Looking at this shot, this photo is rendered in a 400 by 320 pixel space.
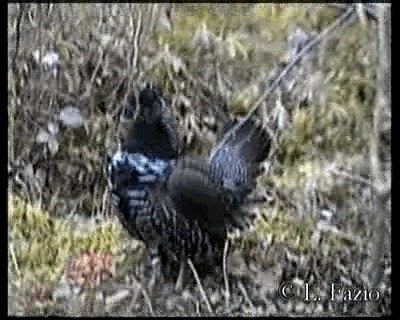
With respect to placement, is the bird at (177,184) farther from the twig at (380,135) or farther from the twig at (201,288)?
the twig at (380,135)

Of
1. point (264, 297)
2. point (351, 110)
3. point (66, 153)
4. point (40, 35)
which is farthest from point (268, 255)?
point (40, 35)

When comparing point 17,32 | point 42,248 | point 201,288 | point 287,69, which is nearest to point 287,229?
point 201,288

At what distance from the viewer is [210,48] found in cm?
134

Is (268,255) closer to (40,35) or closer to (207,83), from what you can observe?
(207,83)

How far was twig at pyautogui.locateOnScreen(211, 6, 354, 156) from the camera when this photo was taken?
4.34 feet

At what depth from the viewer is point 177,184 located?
1319 millimetres

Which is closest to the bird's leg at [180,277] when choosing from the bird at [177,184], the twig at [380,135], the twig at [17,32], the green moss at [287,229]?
the bird at [177,184]

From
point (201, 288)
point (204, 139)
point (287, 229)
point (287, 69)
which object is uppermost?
point (287, 69)

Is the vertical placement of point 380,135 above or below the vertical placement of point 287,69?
below

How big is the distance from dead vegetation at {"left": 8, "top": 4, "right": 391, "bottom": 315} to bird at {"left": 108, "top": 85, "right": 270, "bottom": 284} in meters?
0.03

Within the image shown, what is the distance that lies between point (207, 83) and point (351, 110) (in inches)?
11.4

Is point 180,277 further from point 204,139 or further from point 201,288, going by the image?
point 204,139

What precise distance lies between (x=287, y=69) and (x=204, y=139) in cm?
22

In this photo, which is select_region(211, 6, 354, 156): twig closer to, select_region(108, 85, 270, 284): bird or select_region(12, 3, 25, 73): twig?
select_region(108, 85, 270, 284): bird
